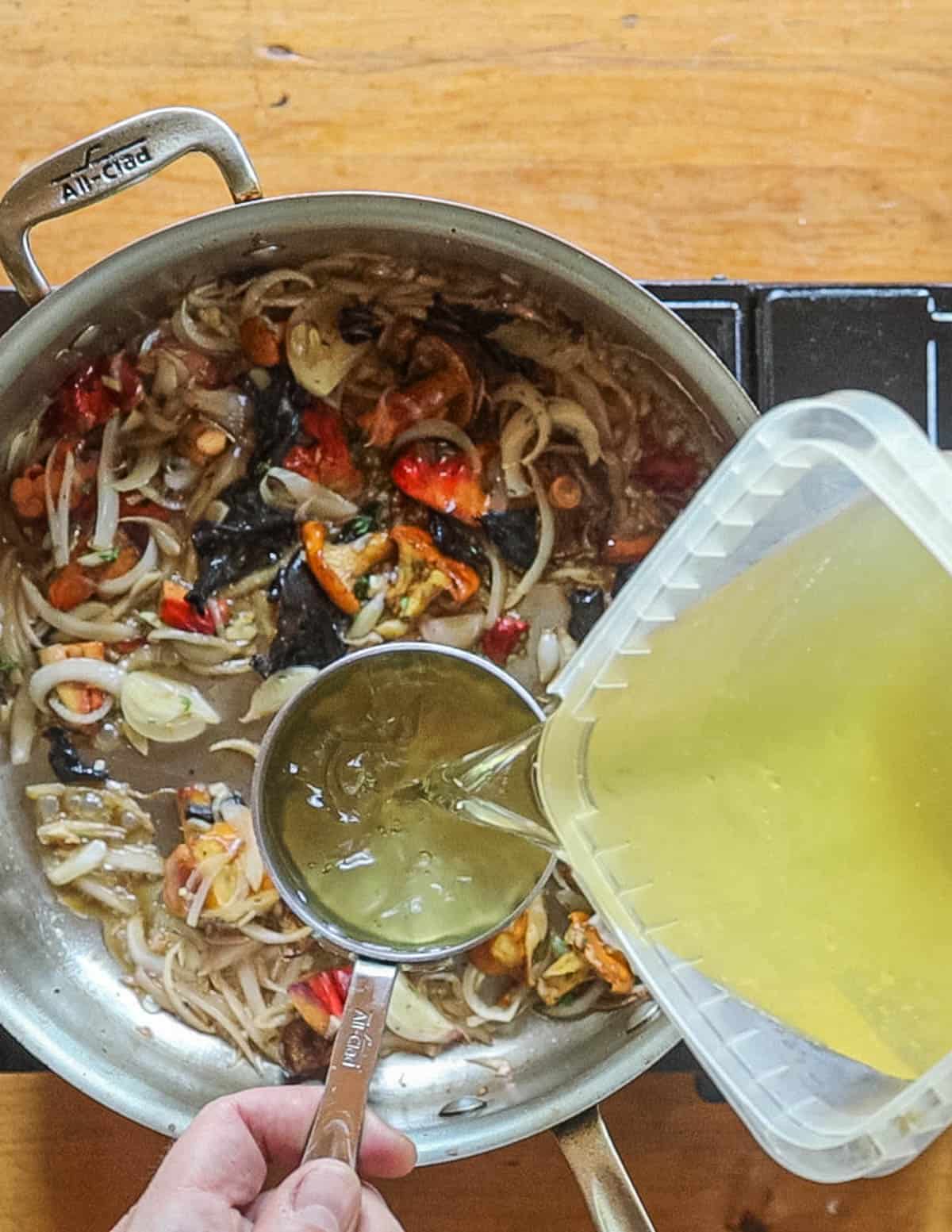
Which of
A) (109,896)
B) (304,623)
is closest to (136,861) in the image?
(109,896)

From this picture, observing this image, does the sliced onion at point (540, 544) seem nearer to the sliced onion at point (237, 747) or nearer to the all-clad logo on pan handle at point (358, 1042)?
the sliced onion at point (237, 747)

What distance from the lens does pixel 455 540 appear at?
0.99m

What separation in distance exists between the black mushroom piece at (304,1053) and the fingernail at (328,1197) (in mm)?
226

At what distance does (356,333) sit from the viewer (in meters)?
0.95

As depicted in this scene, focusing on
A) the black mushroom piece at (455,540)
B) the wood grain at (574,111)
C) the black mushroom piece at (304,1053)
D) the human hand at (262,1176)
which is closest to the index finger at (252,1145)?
the human hand at (262,1176)

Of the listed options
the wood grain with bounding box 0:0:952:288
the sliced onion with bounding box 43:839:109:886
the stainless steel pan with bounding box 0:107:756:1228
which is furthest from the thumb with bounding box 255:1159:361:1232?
the wood grain with bounding box 0:0:952:288

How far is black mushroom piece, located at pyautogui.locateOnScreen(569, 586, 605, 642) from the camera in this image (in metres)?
0.98

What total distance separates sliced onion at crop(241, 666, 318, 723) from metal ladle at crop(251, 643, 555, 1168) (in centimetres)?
5

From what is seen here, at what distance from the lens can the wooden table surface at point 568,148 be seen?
0.94 metres

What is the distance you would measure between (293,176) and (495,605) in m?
0.39

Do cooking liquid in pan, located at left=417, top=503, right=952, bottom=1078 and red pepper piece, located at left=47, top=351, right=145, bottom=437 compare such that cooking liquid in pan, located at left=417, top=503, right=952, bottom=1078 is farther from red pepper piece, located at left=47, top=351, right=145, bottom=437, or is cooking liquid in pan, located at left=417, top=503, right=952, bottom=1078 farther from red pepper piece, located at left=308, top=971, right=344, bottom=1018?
red pepper piece, located at left=47, top=351, right=145, bottom=437

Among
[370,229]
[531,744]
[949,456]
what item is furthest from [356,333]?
[949,456]

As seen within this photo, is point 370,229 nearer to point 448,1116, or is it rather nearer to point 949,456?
point 949,456

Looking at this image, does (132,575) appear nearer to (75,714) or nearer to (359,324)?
(75,714)
